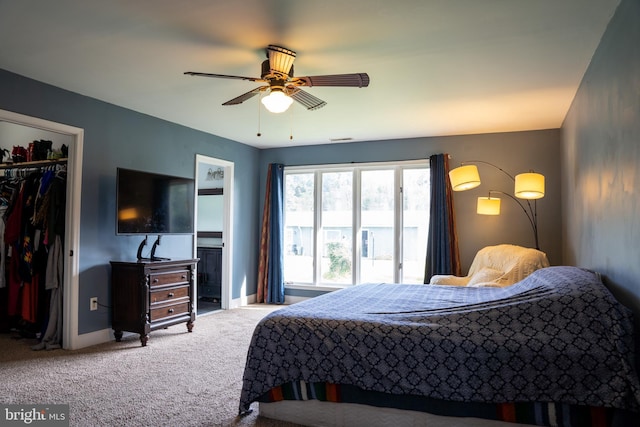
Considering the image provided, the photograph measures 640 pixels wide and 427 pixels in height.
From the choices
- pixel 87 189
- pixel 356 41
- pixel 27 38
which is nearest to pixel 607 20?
pixel 356 41

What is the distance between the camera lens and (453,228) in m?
5.34

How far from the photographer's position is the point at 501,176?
5.29 meters

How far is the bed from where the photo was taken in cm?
187

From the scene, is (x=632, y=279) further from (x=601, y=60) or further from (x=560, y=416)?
(x=601, y=60)

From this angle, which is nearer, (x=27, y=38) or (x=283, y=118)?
(x=27, y=38)

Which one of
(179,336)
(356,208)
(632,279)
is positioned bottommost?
(179,336)

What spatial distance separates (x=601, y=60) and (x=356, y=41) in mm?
1650

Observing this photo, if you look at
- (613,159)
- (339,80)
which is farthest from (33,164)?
(613,159)

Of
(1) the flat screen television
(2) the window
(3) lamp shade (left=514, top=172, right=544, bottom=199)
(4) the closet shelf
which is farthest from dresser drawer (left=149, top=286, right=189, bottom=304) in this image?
(3) lamp shade (left=514, top=172, right=544, bottom=199)

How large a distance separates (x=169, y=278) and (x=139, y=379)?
1333 mm

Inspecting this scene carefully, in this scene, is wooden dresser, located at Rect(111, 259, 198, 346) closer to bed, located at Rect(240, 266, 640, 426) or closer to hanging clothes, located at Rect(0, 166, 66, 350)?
hanging clothes, located at Rect(0, 166, 66, 350)

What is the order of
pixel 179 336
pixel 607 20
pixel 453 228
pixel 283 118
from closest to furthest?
pixel 607 20 → pixel 179 336 → pixel 283 118 → pixel 453 228

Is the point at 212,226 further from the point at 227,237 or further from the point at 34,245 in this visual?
the point at 34,245

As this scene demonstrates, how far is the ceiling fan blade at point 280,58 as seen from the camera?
108 inches
